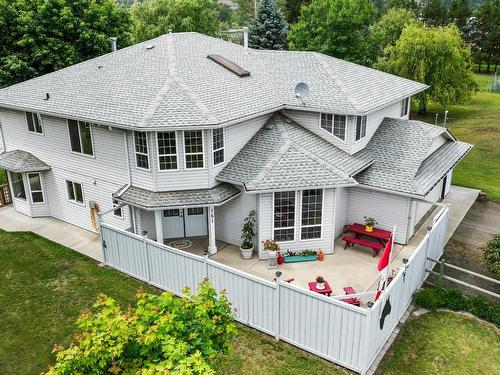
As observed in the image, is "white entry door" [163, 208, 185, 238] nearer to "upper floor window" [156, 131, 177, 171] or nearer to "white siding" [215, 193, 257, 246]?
"white siding" [215, 193, 257, 246]

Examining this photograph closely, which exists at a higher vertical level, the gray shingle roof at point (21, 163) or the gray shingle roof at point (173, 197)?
the gray shingle roof at point (21, 163)

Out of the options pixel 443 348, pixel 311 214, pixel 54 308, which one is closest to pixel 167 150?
pixel 311 214

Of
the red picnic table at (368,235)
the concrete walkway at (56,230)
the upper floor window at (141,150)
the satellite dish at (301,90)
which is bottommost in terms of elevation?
the concrete walkway at (56,230)

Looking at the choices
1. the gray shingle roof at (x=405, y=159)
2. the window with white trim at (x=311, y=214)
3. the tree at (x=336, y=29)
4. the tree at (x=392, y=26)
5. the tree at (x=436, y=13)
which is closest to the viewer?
the window with white trim at (x=311, y=214)

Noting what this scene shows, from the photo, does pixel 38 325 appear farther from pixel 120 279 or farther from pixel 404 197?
pixel 404 197

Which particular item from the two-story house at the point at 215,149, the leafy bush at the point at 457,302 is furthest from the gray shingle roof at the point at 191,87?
the leafy bush at the point at 457,302

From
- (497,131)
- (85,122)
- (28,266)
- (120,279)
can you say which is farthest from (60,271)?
(497,131)

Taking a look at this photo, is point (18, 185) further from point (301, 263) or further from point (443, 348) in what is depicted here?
point (443, 348)

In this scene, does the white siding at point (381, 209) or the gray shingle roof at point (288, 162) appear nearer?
the gray shingle roof at point (288, 162)

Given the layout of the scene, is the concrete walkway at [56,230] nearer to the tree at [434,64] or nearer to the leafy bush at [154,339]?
the leafy bush at [154,339]
